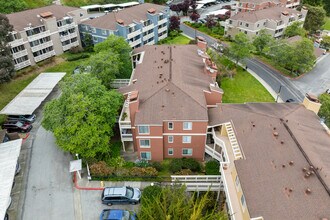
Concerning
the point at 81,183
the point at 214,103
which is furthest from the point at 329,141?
the point at 81,183

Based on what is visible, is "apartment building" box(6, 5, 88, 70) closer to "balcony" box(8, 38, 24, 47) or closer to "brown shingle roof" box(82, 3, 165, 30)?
"balcony" box(8, 38, 24, 47)

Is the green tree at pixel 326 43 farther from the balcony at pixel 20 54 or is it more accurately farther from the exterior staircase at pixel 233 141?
the balcony at pixel 20 54

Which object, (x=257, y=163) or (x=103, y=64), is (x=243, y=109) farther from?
(x=103, y=64)

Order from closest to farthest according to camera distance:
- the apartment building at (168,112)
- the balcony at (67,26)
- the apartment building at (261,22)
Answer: the apartment building at (168,112) < the balcony at (67,26) < the apartment building at (261,22)

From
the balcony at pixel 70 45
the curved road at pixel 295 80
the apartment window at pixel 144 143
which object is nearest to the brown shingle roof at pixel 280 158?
the apartment window at pixel 144 143

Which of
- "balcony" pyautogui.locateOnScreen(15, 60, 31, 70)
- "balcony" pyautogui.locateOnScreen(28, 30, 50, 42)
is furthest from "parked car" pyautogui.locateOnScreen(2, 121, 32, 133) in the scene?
"balcony" pyautogui.locateOnScreen(28, 30, 50, 42)

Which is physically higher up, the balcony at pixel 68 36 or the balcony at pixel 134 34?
the balcony at pixel 134 34

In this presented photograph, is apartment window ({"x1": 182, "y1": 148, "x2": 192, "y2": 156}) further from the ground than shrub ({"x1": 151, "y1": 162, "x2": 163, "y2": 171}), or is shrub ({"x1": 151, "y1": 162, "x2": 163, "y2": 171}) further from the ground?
apartment window ({"x1": 182, "y1": 148, "x2": 192, "y2": 156})

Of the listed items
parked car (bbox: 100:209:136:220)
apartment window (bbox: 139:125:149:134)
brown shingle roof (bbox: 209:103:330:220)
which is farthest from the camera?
apartment window (bbox: 139:125:149:134)
